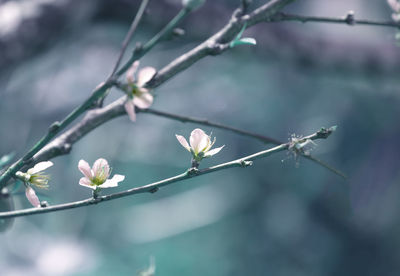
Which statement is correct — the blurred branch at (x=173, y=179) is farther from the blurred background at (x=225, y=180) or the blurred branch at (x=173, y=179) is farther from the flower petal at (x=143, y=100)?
the blurred background at (x=225, y=180)

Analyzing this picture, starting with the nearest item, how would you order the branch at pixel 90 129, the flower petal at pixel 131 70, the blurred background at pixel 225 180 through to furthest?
the flower petal at pixel 131 70
the branch at pixel 90 129
the blurred background at pixel 225 180

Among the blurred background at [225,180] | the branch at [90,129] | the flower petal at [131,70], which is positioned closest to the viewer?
the flower petal at [131,70]

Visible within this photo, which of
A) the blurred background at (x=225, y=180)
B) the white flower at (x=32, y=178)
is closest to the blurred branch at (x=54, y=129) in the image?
the white flower at (x=32, y=178)

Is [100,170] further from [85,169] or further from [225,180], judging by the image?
[225,180]

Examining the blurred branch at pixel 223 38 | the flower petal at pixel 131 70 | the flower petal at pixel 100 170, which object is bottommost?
the flower petal at pixel 100 170

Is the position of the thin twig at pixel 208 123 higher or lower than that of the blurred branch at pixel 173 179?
higher

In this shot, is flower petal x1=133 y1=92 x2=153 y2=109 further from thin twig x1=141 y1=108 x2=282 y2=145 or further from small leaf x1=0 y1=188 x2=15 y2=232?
small leaf x1=0 y1=188 x2=15 y2=232

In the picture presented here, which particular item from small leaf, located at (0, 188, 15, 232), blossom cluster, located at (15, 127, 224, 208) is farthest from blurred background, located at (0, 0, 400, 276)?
blossom cluster, located at (15, 127, 224, 208)
